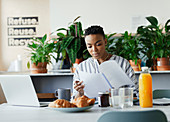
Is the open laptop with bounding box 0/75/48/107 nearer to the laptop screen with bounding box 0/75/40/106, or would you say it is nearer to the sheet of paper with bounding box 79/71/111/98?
the laptop screen with bounding box 0/75/40/106

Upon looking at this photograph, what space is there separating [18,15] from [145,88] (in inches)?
181

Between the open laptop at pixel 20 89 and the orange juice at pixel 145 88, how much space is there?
599 mm

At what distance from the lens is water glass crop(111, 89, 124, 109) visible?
4.90ft

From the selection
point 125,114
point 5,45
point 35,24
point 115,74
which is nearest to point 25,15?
point 35,24

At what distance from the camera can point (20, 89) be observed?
5.30 ft

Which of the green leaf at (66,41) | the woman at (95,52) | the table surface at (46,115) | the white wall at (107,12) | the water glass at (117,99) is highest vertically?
the white wall at (107,12)

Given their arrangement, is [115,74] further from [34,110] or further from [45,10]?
[45,10]

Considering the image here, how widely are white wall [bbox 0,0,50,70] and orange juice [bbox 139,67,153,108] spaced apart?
428 cm

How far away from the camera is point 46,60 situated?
10.7 ft

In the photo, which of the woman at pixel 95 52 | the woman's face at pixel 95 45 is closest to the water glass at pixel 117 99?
the woman at pixel 95 52

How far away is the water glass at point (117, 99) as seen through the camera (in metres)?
1.49

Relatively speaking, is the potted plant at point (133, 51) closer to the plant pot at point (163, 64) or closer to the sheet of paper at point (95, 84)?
the plant pot at point (163, 64)

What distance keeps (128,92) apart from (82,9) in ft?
11.0

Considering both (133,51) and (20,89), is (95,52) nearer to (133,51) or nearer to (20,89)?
(20,89)
